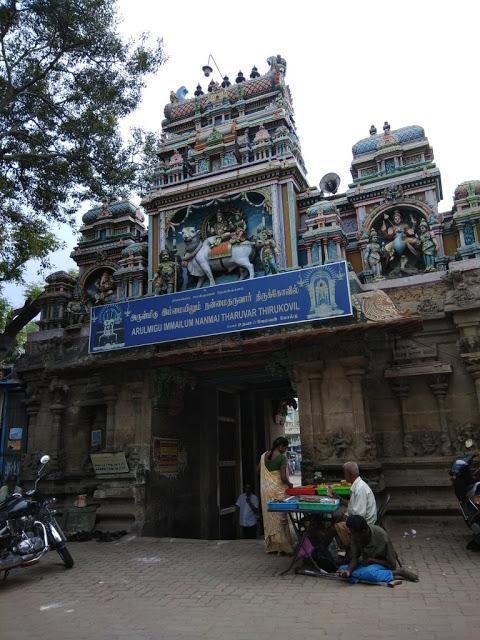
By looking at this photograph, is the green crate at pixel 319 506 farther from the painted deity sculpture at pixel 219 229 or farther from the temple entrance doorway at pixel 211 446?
the painted deity sculpture at pixel 219 229

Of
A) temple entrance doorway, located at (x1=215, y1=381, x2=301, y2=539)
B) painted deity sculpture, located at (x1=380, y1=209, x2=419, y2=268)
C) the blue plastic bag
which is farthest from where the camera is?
temple entrance doorway, located at (x1=215, y1=381, x2=301, y2=539)

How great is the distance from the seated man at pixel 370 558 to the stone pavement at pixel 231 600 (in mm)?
122

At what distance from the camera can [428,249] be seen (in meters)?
9.61

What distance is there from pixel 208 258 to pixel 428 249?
15.1ft

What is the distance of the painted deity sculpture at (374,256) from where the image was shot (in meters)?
9.92

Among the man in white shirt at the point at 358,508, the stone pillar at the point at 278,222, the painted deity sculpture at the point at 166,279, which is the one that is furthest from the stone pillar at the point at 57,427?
the man in white shirt at the point at 358,508

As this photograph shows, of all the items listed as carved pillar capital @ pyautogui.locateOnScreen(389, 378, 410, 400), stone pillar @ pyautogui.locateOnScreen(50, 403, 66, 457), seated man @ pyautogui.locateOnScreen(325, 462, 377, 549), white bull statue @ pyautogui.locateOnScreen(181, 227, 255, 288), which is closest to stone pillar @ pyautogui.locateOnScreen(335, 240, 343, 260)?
white bull statue @ pyautogui.locateOnScreen(181, 227, 255, 288)

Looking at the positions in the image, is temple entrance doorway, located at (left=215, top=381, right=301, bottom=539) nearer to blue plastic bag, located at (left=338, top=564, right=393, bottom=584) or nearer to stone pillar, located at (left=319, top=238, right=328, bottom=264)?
stone pillar, located at (left=319, top=238, right=328, bottom=264)

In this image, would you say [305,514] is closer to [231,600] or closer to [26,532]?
[231,600]

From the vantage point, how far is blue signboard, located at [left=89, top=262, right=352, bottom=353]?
841 cm

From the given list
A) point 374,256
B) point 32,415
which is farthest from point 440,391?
point 32,415

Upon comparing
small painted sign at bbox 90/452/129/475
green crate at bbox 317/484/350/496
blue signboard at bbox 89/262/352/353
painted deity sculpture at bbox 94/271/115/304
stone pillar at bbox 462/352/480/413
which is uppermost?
painted deity sculpture at bbox 94/271/115/304

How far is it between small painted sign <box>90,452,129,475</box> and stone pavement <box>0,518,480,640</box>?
244 cm

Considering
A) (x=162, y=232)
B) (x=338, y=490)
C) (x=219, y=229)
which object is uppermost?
(x=162, y=232)
